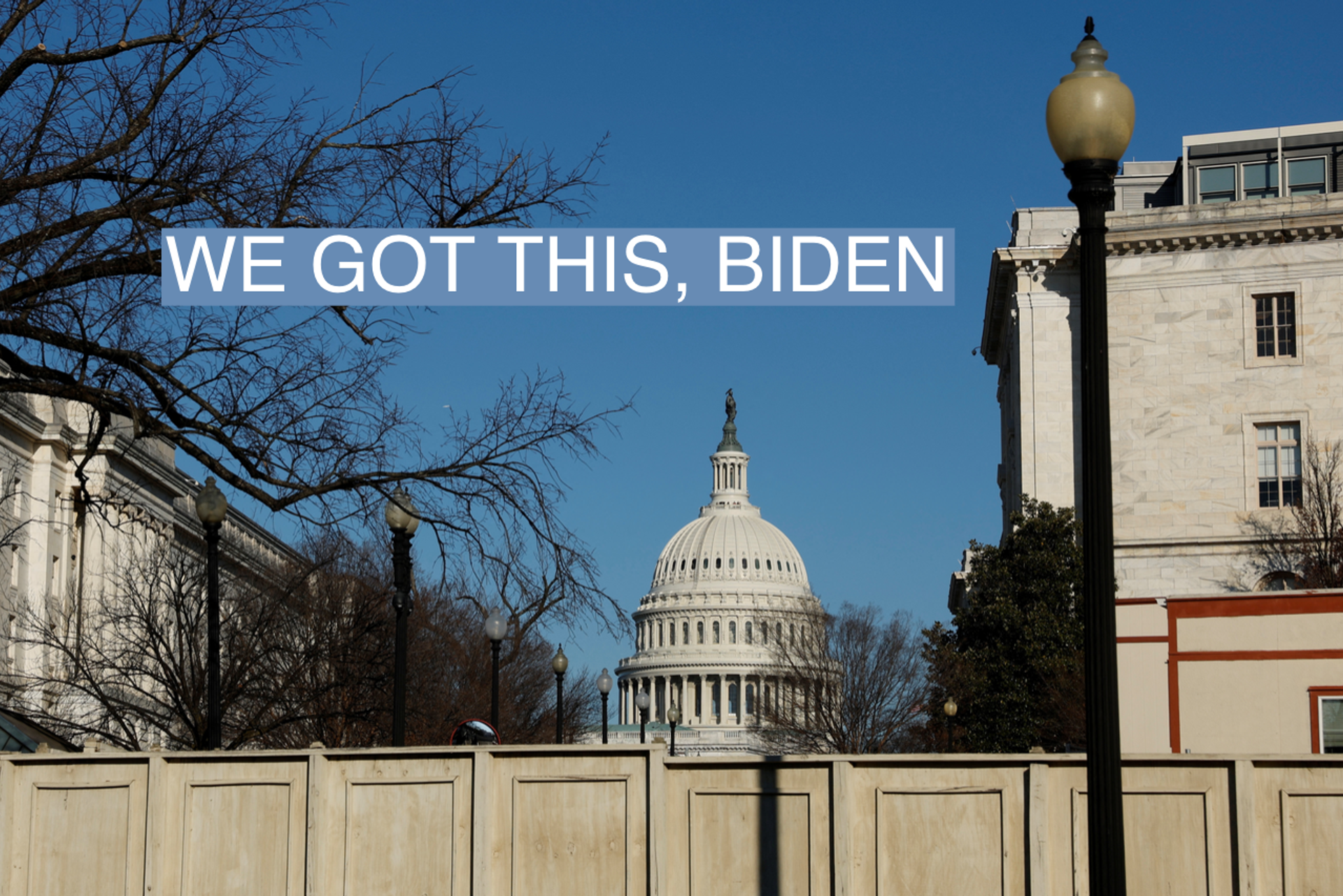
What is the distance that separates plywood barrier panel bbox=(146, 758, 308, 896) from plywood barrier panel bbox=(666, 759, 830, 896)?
223 centimetres

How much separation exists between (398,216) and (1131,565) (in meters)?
43.8

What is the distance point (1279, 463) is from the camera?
52562 mm

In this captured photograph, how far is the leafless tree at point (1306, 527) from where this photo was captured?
48281 millimetres

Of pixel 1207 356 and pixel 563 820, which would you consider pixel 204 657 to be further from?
pixel 563 820

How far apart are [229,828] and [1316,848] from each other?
20.4ft

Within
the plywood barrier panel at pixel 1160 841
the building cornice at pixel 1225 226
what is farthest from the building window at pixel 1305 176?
the plywood barrier panel at pixel 1160 841

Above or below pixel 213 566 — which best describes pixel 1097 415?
below

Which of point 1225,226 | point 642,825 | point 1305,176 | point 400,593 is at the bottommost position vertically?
point 642,825

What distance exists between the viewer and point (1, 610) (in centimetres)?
5712

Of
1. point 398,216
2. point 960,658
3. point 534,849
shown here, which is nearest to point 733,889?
point 534,849

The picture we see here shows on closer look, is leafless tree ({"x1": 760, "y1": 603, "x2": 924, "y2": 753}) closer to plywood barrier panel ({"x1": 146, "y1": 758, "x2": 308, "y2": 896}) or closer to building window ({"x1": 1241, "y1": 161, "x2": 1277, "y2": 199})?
building window ({"x1": 1241, "y1": 161, "x2": 1277, "y2": 199})

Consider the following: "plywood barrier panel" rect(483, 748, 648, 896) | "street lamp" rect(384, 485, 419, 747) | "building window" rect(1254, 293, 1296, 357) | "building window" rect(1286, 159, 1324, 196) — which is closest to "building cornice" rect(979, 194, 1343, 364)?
"building window" rect(1254, 293, 1296, 357)

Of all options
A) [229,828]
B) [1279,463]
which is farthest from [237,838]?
[1279,463]

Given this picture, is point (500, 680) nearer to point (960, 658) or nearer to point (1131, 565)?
point (960, 658)
